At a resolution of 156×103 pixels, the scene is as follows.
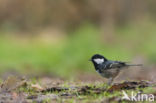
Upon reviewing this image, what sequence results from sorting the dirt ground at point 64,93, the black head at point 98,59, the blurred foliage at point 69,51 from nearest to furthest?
the dirt ground at point 64,93, the black head at point 98,59, the blurred foliage at point 69,51

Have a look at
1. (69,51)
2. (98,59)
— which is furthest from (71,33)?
(98,59)

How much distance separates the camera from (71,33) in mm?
26281

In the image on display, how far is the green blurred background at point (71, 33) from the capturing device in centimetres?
1853

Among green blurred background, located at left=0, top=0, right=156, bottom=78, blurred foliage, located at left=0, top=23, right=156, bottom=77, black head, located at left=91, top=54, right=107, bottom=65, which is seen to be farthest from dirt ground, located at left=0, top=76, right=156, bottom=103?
blurred foliage, located at left=0, top=23, right=156, bottom=77

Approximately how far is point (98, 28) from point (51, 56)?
8698mm

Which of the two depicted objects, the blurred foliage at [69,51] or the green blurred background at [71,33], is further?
the green blurred background at [71,33]

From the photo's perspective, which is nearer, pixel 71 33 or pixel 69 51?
pixel 69 51

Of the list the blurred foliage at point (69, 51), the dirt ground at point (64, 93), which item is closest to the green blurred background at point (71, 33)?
the blurred foliage at point (69, 51)

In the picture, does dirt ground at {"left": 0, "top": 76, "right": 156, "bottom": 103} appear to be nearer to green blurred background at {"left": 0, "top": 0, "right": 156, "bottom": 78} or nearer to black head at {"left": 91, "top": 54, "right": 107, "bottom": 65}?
black head at {"left": 91, "top": 54, "right": 107, "bottom": 65}

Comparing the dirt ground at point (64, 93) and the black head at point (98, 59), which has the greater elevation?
the black head at point (98, 59)

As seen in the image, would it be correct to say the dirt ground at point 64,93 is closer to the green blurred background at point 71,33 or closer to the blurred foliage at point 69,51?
the green blurred background at point 71,33

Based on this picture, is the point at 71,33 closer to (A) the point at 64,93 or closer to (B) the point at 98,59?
(B) the point at 98,59

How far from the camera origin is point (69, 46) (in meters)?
21.2

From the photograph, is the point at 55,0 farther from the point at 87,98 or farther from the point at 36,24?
the point at 87,98
